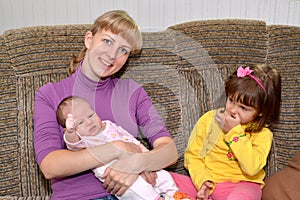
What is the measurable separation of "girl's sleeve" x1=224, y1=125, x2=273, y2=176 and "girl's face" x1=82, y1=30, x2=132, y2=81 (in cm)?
50

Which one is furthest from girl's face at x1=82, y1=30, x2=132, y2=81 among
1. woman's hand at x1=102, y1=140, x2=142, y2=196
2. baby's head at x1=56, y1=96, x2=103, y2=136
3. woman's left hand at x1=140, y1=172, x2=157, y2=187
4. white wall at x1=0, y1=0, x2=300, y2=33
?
white wall at x1=0, y1=0, x2=300, y2=33

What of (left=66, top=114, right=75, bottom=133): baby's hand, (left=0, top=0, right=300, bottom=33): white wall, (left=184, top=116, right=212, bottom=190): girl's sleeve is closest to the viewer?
(left=66, top=114, right=75, bottom=133): baby's hand

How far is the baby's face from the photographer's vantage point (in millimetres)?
1382

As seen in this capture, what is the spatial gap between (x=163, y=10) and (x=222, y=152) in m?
0.82

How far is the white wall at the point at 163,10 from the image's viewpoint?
214 cm

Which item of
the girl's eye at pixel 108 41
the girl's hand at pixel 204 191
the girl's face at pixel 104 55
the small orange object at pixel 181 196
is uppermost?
the girl's eye at pixel 108 41

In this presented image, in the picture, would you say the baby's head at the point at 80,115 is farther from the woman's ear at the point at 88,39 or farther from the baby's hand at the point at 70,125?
the woman's ear at the point at 88,39

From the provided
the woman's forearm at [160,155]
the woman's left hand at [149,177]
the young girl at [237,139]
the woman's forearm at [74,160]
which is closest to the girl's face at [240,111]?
the young girl at [237,139]

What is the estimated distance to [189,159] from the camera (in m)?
1.75

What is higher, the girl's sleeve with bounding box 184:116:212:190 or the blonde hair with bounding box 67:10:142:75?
the blonde hair with bounding box 67:10:142:75

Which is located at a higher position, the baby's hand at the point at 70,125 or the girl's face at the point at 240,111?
the baby's hand at the point at 70,125

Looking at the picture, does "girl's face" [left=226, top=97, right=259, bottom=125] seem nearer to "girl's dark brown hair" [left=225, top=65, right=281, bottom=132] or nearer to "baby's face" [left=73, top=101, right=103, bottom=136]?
"girl's dark brown hair" [left=225, top=65, right=281, bottom=132]

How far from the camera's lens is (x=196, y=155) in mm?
1742

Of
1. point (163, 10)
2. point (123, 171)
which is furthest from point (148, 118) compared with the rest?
point (163, 10)
